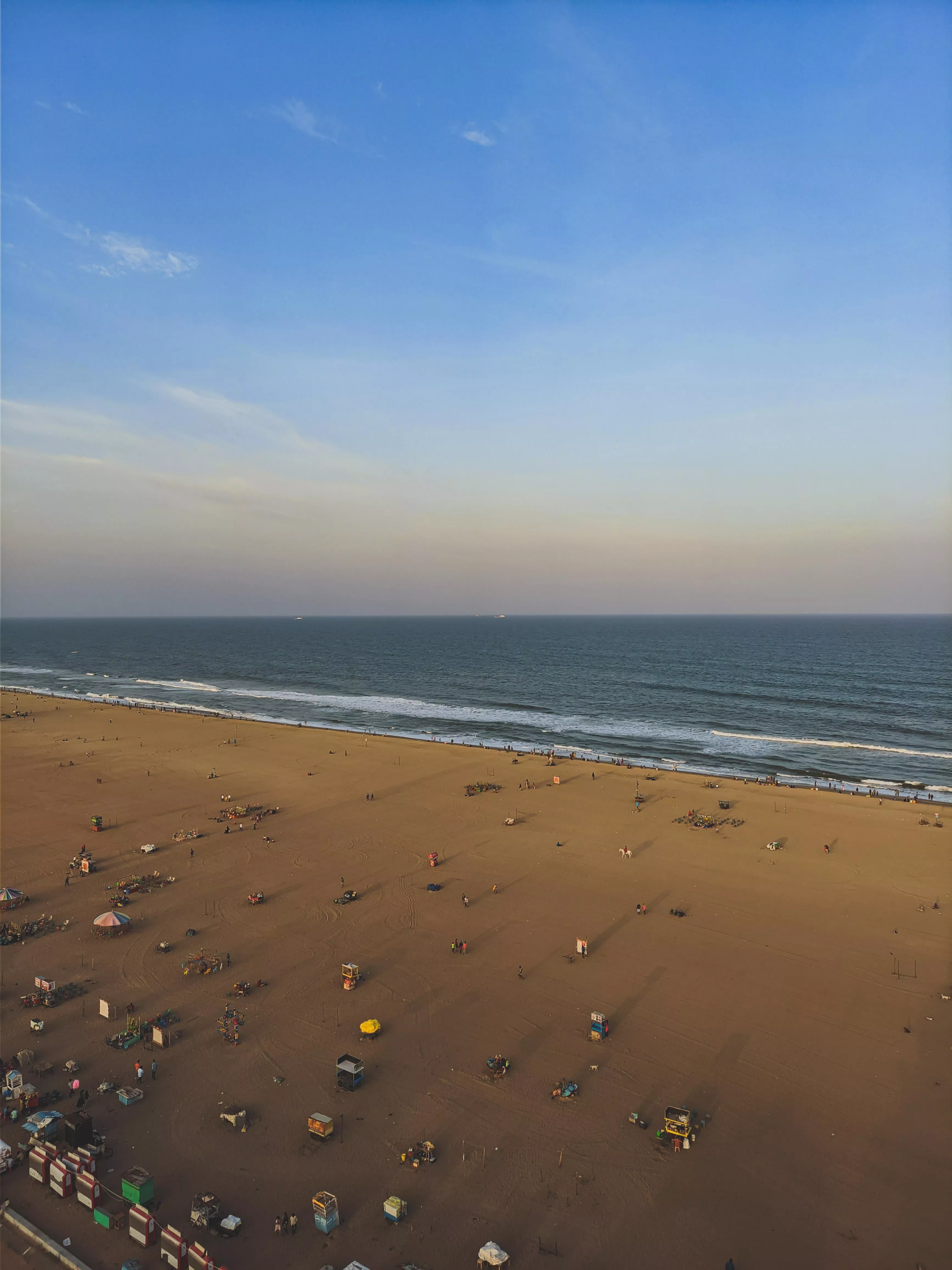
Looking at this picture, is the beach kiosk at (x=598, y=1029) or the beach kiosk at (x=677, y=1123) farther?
the beach kiosk at (x=598, y=1029)

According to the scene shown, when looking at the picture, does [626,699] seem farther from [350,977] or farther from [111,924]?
[111,924]

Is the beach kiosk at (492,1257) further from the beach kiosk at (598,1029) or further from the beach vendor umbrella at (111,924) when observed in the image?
the beach vendor umbrella at (111,924)

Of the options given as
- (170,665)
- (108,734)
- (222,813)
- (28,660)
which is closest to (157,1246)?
(222,813)

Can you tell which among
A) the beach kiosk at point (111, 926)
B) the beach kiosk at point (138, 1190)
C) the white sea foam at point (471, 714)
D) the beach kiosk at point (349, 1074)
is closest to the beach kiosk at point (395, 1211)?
the beach kiosk at point (349, 1074)

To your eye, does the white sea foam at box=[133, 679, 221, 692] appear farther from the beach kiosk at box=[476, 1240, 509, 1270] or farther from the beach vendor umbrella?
the beach kiosk at box=[476, 1240, 509, 1270]

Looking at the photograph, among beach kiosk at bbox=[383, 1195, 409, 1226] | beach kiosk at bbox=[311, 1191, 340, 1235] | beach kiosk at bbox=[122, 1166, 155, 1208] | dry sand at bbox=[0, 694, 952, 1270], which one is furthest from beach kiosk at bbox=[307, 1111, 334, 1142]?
beach kiosk at bbox=[122, 1166, 155, 1208]

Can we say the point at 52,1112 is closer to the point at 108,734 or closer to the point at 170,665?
the point at 108,734
